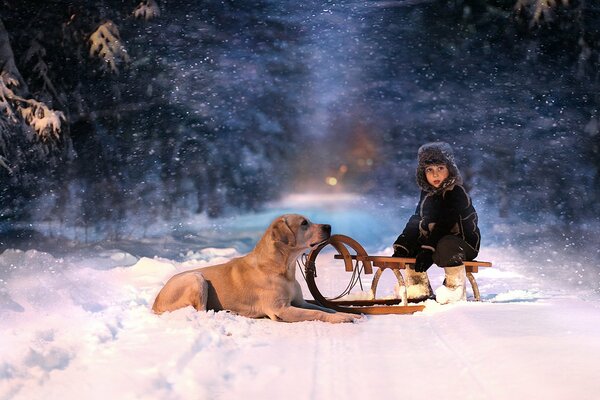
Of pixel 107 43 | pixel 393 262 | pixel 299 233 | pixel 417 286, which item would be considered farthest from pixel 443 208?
pixel 107 43

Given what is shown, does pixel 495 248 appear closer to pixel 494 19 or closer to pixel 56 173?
pixel 494 19

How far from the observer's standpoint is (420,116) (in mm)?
11336

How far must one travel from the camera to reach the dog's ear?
4.26m

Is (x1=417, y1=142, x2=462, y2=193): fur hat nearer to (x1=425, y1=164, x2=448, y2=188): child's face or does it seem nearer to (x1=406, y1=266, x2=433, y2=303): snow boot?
(x1=425, y1=164, x2=448, y2=188): child's face

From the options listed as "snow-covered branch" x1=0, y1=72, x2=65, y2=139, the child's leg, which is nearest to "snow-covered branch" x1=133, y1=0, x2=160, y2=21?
"snow-covered branch" x1=0, y1=72, x2=65, y2=139

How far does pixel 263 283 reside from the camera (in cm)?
425

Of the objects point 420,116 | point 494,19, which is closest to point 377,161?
point 420,116

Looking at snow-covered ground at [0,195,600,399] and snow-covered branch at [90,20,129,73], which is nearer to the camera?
snow-covered ground at [0,195,600,399]

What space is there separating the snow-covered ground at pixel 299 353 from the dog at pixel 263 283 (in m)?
0.13

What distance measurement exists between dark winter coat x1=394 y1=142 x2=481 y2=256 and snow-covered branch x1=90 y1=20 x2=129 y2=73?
6.58 meters

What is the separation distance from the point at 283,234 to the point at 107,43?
22.6 ft

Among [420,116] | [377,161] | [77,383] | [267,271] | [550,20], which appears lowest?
[77,383]

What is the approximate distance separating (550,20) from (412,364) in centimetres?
889

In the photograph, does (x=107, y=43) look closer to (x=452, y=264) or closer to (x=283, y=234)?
(x=283, y=234)
